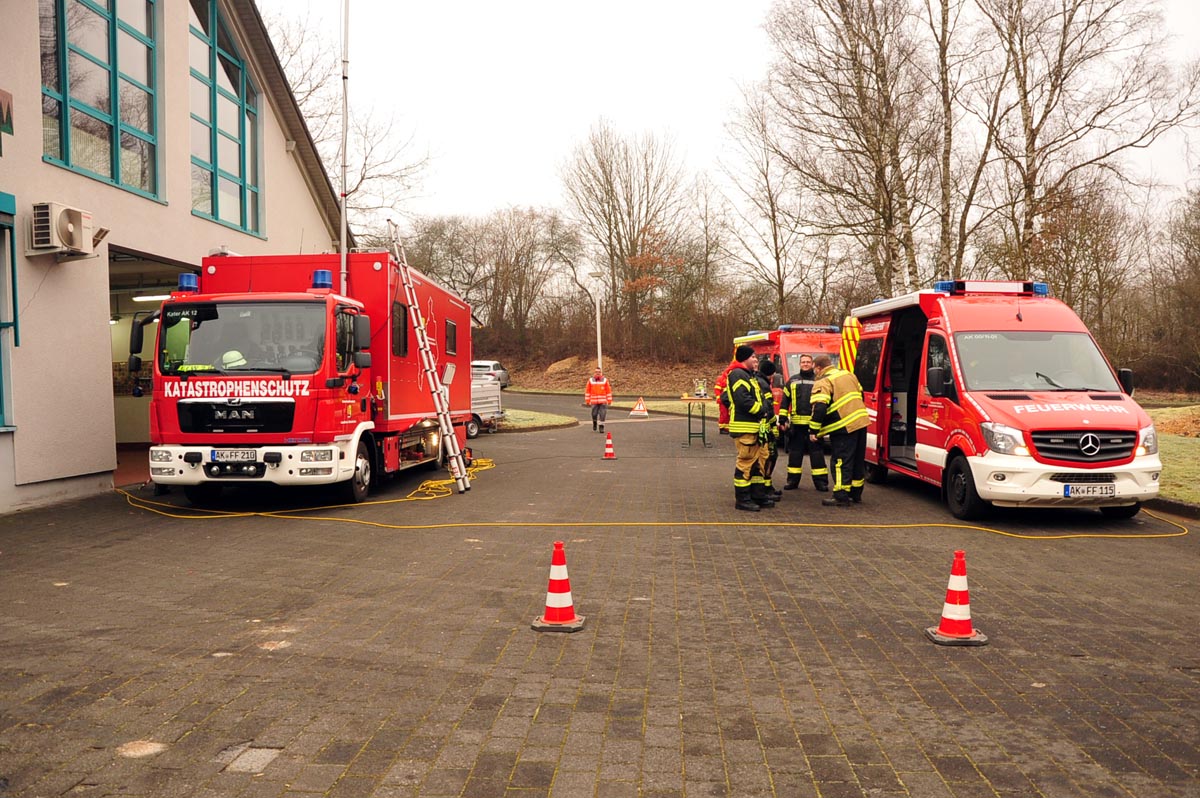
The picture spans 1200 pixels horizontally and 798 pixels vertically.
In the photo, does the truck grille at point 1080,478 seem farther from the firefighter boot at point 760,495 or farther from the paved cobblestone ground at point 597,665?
A: the firefighter boot at point 760,495

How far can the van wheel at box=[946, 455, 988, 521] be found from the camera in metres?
9.93

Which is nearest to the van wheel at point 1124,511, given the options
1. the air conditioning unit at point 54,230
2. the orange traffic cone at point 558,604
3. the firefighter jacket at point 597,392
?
the orange traffic cone at point 558,604

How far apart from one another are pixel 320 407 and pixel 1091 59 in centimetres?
2239

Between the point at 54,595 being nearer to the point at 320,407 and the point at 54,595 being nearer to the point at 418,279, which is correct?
the point at 320,407

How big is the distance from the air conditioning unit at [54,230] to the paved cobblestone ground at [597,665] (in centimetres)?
377

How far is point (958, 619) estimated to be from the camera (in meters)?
5.30

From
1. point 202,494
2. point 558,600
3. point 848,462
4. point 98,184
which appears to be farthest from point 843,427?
point 98,184

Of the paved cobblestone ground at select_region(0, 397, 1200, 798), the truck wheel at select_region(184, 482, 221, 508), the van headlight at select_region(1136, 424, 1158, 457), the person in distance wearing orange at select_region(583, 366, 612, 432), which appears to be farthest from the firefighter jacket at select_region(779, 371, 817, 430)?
the person in distance wearing orange at select_region(583, 366, 612, 432)

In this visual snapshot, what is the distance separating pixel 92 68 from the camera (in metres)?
12.6

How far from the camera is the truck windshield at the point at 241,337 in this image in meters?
10.5

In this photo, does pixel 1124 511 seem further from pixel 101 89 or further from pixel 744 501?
pixel 101 89

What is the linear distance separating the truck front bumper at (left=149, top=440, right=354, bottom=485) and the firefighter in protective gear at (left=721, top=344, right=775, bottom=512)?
16.1ft

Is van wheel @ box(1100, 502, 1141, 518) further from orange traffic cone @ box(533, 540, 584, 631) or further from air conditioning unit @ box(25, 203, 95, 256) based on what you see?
air conditioning unit @ box(25, 203, 95, 256)

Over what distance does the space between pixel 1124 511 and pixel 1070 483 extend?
1.25m
